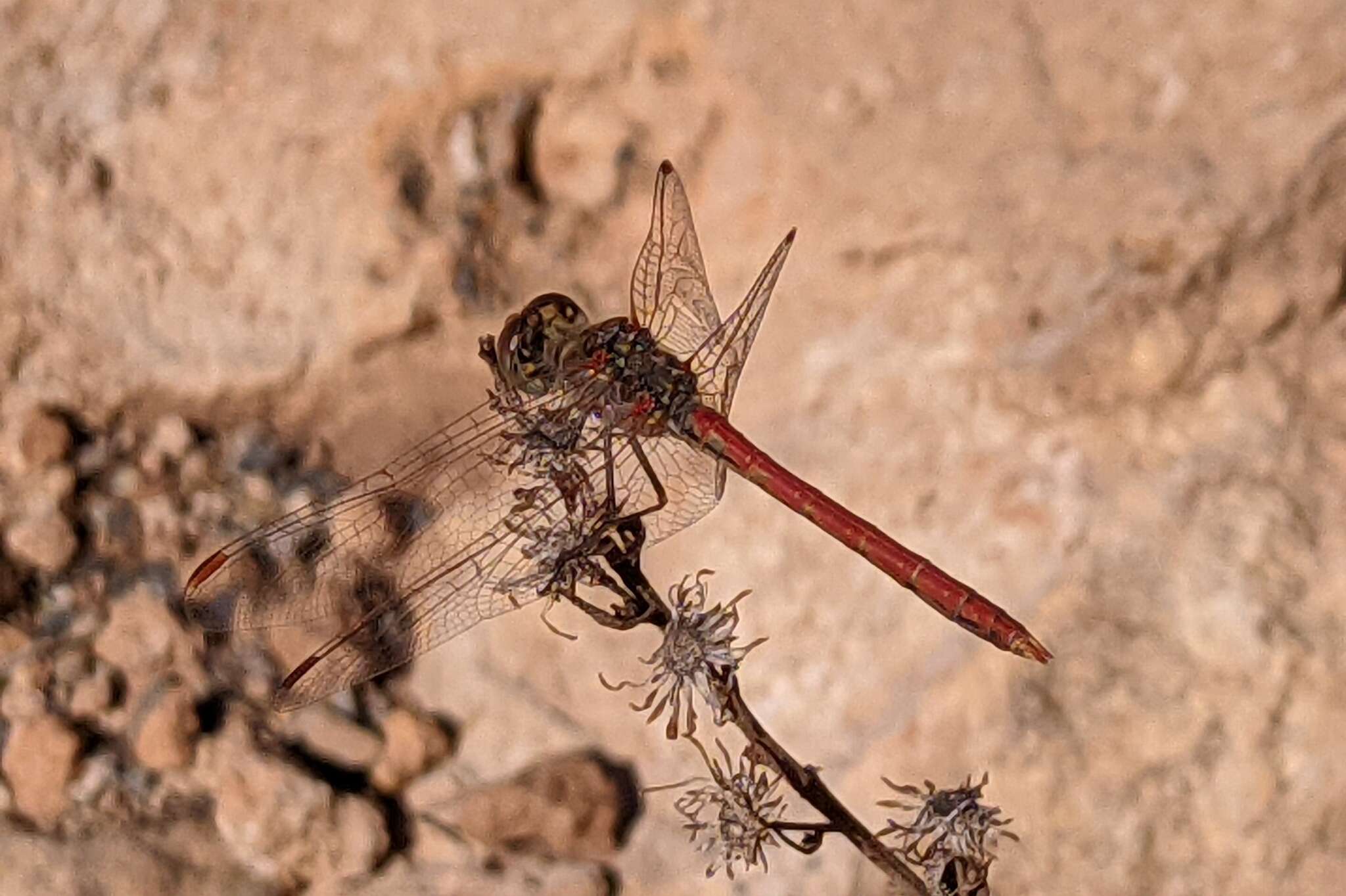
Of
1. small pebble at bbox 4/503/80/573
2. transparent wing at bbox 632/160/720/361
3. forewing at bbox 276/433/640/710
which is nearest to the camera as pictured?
forewing at bbox 276/433/640/710

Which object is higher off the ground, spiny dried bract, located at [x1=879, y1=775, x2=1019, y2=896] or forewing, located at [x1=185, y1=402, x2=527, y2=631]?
forewing, located at [x1=185, y1=402, x2=527, y2=631]

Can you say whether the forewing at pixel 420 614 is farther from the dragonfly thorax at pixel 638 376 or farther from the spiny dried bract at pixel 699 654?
the spiny dried bract at pixel 699 654

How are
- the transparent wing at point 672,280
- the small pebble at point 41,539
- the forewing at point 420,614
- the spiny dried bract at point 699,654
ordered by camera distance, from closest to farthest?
Answer: the spiny dried bract at point 699,654 < the forewing at point 420,614 < the transparent wing at point 672,280 < the small pebble at point 41,539

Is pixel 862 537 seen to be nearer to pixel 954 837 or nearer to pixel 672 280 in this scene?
pixel 672 280

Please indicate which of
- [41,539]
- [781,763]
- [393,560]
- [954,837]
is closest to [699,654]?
[781,763]

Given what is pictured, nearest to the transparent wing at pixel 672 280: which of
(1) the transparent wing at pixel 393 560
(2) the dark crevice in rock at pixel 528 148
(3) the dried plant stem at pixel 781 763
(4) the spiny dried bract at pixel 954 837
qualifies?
(1) the transparent wing at pixel 393 560

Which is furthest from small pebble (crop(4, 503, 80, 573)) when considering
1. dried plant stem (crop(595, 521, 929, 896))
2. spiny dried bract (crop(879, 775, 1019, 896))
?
spiny dried bract (crop(879, 775, 1019, 896))

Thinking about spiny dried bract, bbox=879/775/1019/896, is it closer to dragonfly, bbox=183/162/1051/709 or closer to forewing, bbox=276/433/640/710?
dragonfly, bbox=183/162/1051/709
